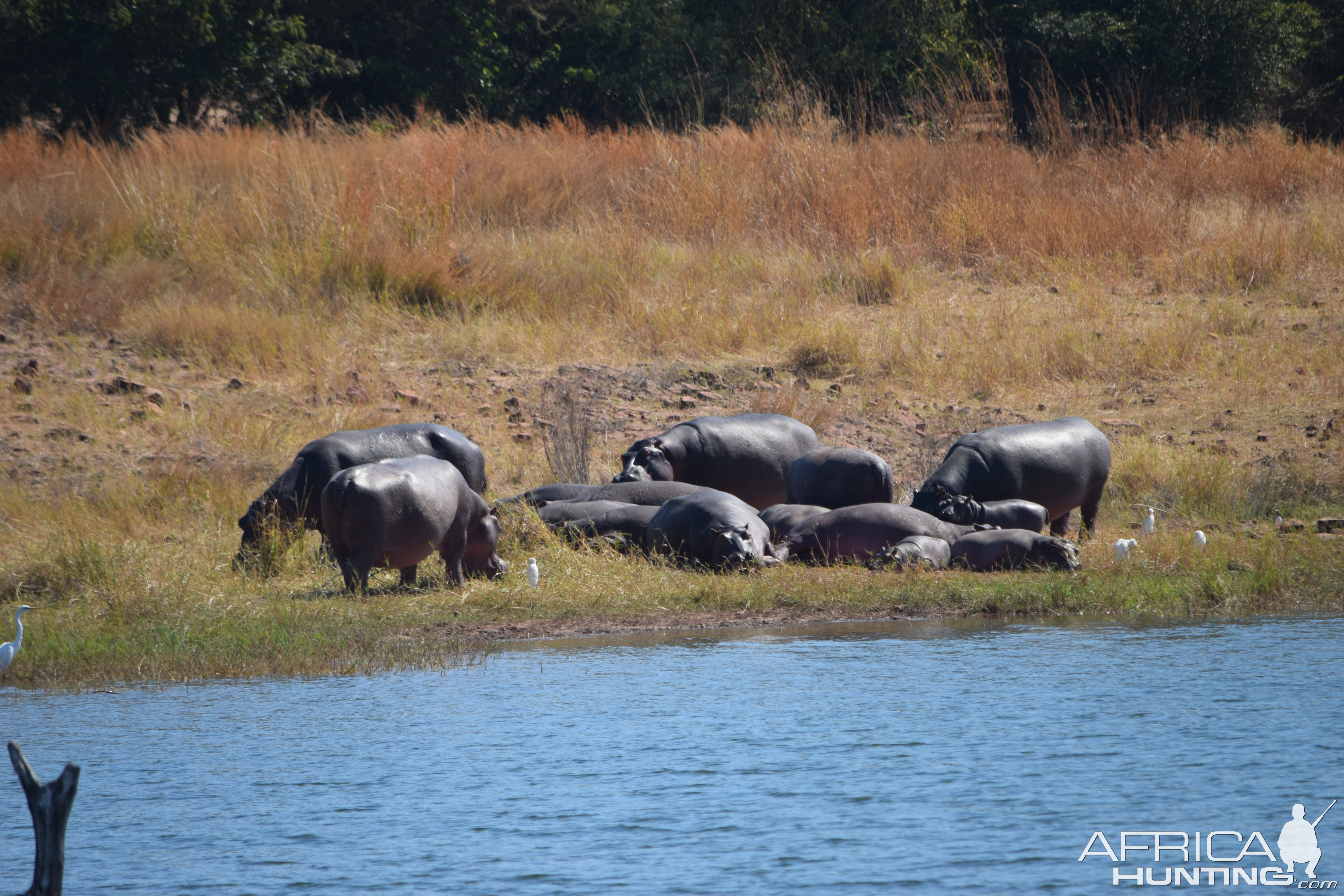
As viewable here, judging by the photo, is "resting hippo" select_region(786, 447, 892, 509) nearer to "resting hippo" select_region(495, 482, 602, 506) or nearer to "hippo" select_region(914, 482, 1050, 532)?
"hippo" select_region(914, 482, 1050, 532)

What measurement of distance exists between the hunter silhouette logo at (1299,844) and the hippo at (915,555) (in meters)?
4.16

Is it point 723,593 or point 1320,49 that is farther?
point 1320,49

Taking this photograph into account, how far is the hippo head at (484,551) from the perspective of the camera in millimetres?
8180

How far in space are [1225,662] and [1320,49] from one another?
71.9 feet

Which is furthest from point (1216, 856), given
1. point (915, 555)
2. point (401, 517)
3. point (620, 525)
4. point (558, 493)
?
point (558, 493)

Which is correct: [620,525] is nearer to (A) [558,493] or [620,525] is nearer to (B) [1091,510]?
(A) [558,493]

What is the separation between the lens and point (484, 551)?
325 inches

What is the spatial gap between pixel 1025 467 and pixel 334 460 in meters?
4.17

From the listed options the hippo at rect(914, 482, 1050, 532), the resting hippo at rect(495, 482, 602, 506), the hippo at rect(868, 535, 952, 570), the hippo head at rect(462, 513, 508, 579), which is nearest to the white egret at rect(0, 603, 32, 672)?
the hippo head at rect(462, 513, 508, 579)

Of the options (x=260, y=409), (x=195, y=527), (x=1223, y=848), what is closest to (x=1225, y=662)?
(x=1223, y=848)

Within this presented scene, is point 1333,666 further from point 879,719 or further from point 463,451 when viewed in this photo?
point 463,451

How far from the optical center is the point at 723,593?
7.58m

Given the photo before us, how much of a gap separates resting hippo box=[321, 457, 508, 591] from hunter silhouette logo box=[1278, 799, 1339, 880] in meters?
4.66

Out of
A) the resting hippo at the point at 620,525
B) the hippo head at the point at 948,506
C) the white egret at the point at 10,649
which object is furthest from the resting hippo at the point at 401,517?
the hippo head at the point at 948,506
